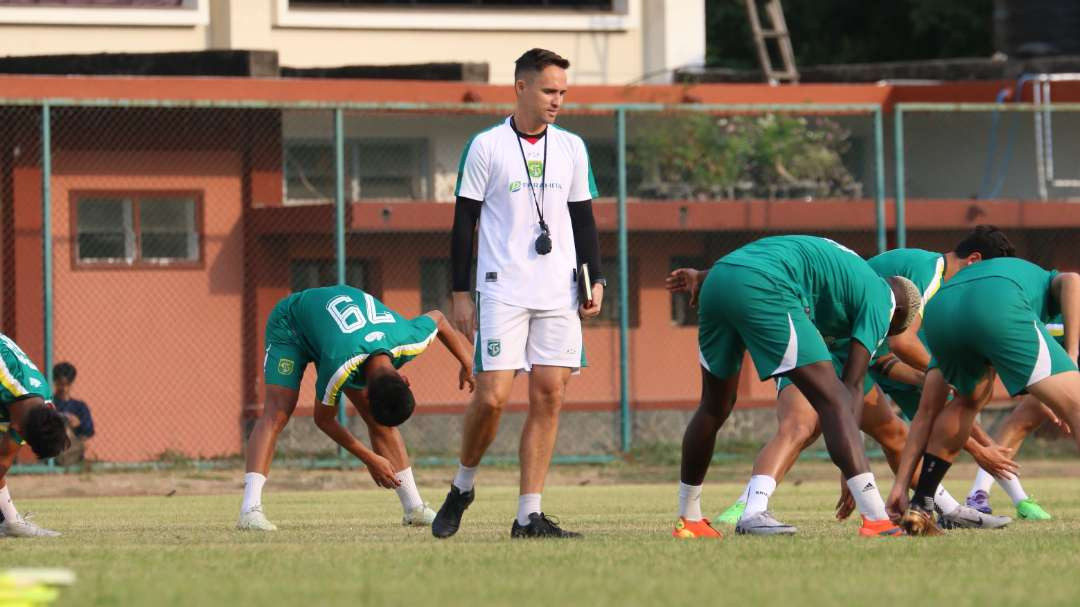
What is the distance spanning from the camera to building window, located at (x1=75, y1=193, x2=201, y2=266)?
22578 millimetres

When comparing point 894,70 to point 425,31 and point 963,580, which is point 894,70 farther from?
point 963,580

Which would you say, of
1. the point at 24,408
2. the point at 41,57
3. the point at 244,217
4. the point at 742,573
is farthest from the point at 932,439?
the point at 41,57

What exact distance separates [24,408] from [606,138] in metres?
15.2

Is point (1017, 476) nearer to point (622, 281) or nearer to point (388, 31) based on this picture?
point (622, 281)

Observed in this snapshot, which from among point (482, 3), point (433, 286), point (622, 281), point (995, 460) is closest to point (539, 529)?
point (995, 460)

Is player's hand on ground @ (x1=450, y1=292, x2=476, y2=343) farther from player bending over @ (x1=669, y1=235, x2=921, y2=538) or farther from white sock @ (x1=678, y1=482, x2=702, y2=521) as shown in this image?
white sock @ (x1=678, y1=482, x2=702, y2=521)

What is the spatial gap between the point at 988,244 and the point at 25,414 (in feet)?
17.7

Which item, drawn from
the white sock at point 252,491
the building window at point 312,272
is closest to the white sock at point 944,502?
the white sock at point 252,491

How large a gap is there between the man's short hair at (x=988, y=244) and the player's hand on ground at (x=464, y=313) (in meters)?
3.00

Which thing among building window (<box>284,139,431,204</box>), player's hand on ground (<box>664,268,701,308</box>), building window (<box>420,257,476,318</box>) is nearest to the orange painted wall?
building window (<box>284,139,431,204</box>)

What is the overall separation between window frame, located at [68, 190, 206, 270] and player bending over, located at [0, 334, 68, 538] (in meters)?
11.6

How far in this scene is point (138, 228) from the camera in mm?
22859

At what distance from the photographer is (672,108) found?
66.7 feet

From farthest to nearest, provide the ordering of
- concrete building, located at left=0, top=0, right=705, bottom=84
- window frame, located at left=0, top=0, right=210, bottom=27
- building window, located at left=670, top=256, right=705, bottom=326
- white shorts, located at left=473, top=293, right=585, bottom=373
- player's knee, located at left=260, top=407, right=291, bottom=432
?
concrete building, located at left=0, top=0, right=705, bottom=84 → window frame, located at left=0, top=0, right=210, bottom=27 → building window, located at left=670, top=256, right=705, bottom=326 → player's knee, located at left=260, top=407, right=291, bottom=432 → white shorts, located at left=473, top=293, right=585, bottom=373
